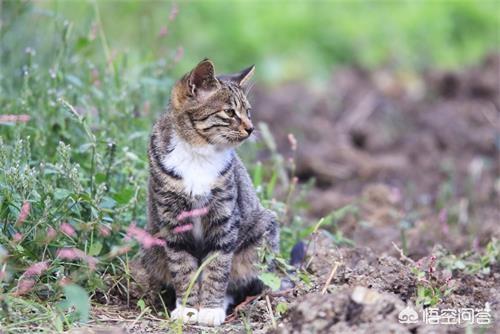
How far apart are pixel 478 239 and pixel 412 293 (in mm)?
1412

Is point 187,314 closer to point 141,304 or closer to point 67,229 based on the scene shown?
point 141,304

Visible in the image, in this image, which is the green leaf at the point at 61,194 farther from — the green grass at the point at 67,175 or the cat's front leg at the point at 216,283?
the cat's front leg at the point at 216,283

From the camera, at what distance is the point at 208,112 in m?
4.16

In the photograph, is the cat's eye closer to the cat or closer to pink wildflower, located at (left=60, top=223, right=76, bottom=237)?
the cat

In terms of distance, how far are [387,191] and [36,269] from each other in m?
3.32

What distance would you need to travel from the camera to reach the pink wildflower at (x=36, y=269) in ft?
12.0

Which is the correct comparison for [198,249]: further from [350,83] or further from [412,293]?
[350,83]

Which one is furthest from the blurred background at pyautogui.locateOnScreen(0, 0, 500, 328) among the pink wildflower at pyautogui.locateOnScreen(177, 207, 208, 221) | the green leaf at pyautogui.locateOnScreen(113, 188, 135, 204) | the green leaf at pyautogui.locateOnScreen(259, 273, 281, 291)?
the green leaf at pyautogui.locateOnScreen(259, 273, 281, 291)

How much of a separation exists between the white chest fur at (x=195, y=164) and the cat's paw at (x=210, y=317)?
0.54 metres

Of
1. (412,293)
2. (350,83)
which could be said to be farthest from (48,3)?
(412,293)

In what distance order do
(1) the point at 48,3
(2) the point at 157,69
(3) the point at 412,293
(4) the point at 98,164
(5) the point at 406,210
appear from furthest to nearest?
(1) the point at 48,3 < (5) the point at 406,210 < (2) the point at 157,69 < (4) the point at 98,164 < (3) the point at 412,293

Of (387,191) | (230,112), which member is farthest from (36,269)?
(387,191)

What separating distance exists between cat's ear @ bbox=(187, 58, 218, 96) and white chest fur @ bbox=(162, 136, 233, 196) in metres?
0.25

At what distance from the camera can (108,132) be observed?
Answer: 16.6 feet
